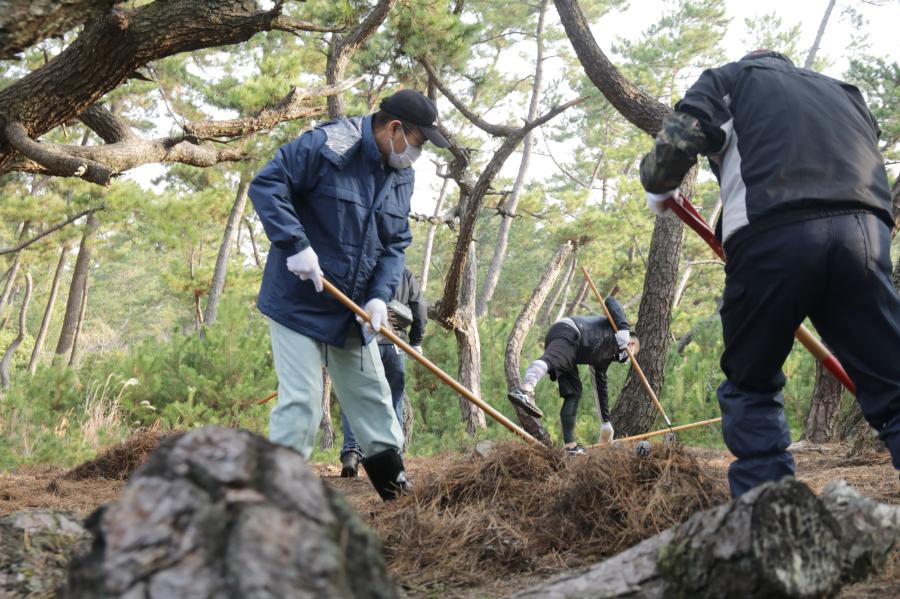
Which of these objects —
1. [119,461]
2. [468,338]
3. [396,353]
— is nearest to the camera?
[119,461]

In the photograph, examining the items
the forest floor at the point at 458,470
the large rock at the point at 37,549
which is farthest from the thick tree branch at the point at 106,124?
the large rock at the point at 37,549

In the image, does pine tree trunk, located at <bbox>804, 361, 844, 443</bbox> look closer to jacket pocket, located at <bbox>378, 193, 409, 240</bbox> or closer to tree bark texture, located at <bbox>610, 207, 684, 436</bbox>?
tree bark texture, located at <bbox>610, 207, 684, 436</bbox>

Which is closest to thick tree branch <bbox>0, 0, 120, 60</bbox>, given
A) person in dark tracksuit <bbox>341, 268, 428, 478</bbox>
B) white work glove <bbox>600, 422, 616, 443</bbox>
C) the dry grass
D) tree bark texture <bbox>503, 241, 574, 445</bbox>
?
person in dark tracksuit <bbox>341, 268, 428, 478</bbox>

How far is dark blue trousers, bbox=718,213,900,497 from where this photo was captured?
2107mm

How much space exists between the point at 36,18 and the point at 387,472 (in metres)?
2.24

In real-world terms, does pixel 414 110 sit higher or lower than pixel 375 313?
higher

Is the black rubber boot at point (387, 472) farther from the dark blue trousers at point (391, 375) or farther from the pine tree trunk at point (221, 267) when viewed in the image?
the pine tree trunk at point (221, 267)

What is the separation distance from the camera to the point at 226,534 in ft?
3.14

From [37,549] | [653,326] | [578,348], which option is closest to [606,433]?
[578,348]

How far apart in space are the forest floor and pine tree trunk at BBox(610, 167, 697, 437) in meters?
0.73

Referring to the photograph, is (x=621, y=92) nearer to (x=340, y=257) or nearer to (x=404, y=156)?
(x=404, y=156)

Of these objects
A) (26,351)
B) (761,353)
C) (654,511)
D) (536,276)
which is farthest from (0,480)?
(536,276)

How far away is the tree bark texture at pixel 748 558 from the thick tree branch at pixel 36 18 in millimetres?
1856

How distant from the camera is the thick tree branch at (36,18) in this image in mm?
1884
